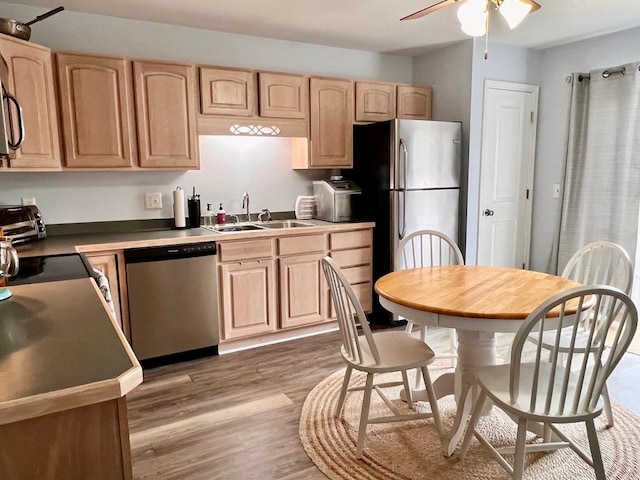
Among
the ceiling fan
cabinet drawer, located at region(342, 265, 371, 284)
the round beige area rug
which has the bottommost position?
the round beige area rug

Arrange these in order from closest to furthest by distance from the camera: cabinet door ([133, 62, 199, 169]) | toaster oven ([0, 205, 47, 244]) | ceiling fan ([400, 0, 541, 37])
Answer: ceiling fan ([400, 0, 541, 37]) < toaster oven ([0, 205, 47, 244]) < cabinet door ([133, 62, 199, 169])

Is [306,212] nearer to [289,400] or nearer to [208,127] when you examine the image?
[208,127]

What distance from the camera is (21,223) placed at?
2.83 meters

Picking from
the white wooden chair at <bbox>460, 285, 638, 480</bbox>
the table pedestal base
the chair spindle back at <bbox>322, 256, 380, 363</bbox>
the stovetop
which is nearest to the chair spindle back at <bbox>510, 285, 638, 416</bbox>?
the white wooden chair at <bbox>460, 285, 638, 480</bbox>

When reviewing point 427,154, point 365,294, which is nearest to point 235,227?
point 365,294

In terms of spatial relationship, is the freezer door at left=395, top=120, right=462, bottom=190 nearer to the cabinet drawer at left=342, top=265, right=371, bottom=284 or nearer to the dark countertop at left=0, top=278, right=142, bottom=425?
the cabinet drawer at left=342, top=265, right=371, bottom=284

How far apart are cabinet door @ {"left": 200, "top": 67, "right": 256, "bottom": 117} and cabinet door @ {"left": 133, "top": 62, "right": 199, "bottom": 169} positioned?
0.09m

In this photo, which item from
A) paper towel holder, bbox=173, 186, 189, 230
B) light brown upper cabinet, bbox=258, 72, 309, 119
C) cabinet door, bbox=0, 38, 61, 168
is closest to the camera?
cabinet door, bbox=0, 38, 61, 168

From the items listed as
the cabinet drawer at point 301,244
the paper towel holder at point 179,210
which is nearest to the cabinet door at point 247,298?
the cabinet drawer at point 301,244

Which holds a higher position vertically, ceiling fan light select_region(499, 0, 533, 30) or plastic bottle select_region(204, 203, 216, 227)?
ceiling fan light select_region(499, 0, 533, 30)

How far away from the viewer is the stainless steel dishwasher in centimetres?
297

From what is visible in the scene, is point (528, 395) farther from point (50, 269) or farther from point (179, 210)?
point (179, 210)

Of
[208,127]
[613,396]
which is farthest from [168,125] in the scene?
[613,396]

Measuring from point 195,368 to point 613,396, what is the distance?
8.45 feet
